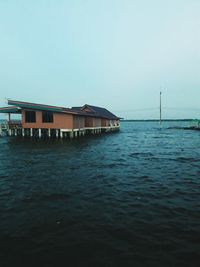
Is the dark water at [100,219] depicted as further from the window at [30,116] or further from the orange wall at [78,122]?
the window at [30,116]

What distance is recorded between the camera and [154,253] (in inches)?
180

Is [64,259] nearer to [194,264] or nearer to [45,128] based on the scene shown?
[194,264]

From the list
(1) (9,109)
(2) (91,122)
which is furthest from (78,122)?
(1) (9,109)

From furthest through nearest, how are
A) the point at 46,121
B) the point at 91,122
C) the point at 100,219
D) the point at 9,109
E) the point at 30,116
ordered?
the point at 91,122, the point at 9,109, the point at 30,116, the point at 46,121, the point at 100,219

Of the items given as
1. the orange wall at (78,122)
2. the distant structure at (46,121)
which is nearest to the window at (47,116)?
the distant structure at (46,121)

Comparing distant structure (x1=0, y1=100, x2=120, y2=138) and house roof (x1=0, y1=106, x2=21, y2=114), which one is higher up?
house roof (x1=0, y1=106, x2=21, y2=114)

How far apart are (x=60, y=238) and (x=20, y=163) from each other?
10.5 m

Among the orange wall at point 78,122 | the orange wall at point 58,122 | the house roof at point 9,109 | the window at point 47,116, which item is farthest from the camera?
the house roof at point 9,109

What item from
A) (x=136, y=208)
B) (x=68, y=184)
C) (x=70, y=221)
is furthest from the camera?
(x=68, y=184)

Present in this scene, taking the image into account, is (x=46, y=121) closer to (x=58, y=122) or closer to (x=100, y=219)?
(x=58, y=122)

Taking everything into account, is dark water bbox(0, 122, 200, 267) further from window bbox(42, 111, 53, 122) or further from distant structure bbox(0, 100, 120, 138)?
window bbox(42, 111, 53, 122)

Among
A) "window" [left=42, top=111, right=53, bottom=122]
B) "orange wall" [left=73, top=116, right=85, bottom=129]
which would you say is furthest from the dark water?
"orange wall" [left=73, top=116, right=85, bottom=129]

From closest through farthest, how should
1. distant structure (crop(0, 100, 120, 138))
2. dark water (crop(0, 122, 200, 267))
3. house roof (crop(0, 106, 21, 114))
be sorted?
dark water (crop(0, 122, 200, 267)) < distant structure (crop(0, 100, 120, 138)) < house roof (crop(0, 106, 21, 114))

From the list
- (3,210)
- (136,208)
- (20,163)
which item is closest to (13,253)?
(3,210)
